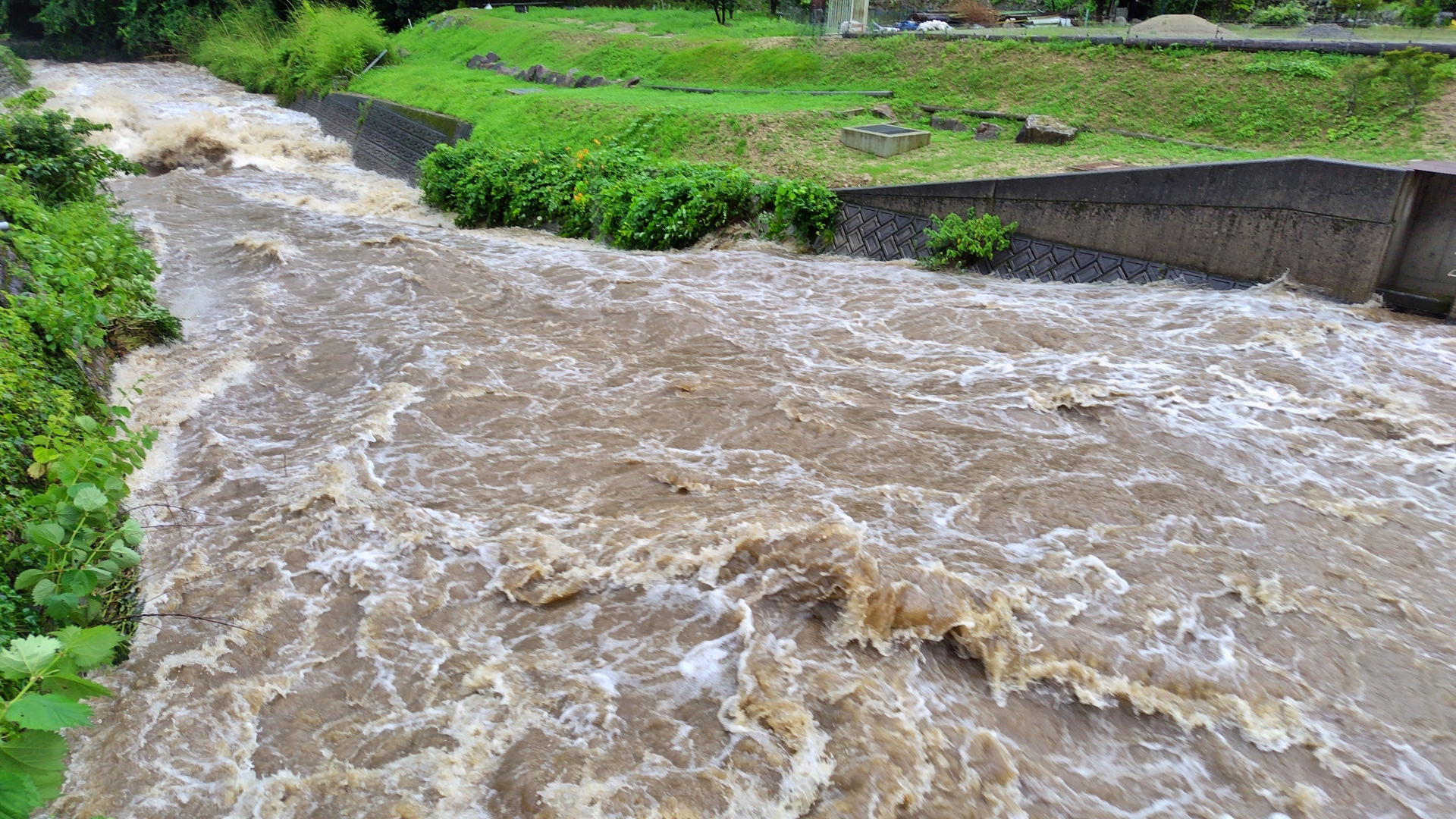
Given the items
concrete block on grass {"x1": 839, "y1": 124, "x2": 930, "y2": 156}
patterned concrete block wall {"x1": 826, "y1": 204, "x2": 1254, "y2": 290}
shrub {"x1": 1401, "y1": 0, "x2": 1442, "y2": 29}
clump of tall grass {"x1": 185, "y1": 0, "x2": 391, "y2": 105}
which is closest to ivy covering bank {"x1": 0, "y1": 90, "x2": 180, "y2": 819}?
patterned concrete block wall {"x1": 826, "y1": 204, "x2": 1254, "y2": 290}

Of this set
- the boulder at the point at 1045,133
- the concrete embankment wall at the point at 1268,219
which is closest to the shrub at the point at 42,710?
the concrete embankment wall at the point at 1268,219

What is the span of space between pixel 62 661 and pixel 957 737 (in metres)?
3.78

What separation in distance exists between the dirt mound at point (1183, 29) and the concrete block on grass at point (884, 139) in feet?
18.0

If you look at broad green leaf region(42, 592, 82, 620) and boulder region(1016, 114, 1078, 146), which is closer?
Answer: broad green leaf region(42, 592, 82, 620)

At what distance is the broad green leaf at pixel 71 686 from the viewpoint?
9.66 feet

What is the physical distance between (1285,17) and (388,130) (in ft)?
65.9

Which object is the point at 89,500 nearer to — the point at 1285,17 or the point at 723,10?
the point at 1285,17

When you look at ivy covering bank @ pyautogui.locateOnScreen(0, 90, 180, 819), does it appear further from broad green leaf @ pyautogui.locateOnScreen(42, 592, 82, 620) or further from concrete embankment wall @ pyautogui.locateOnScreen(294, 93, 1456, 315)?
concrete embankment wall @ pyautogui.locateOnScreen(294, 93, 1456, 315)

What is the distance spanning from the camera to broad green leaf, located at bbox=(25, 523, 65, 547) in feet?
14.6

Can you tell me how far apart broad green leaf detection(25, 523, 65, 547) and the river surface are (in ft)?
2.53

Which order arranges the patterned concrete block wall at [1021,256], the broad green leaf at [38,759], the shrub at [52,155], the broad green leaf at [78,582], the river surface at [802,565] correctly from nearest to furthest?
the broad green leaf at [38,759] → the river surface at [802,565] → the broad green leaf at [78,582] → the patterned concrete block wall at [1021,256] → the shrub at [52,155]

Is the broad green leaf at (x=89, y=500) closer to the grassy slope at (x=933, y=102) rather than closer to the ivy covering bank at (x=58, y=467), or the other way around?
the ivy covering bank at (x=58, y=467)

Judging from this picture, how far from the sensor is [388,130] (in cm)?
2047

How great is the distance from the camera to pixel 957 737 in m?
3.99
